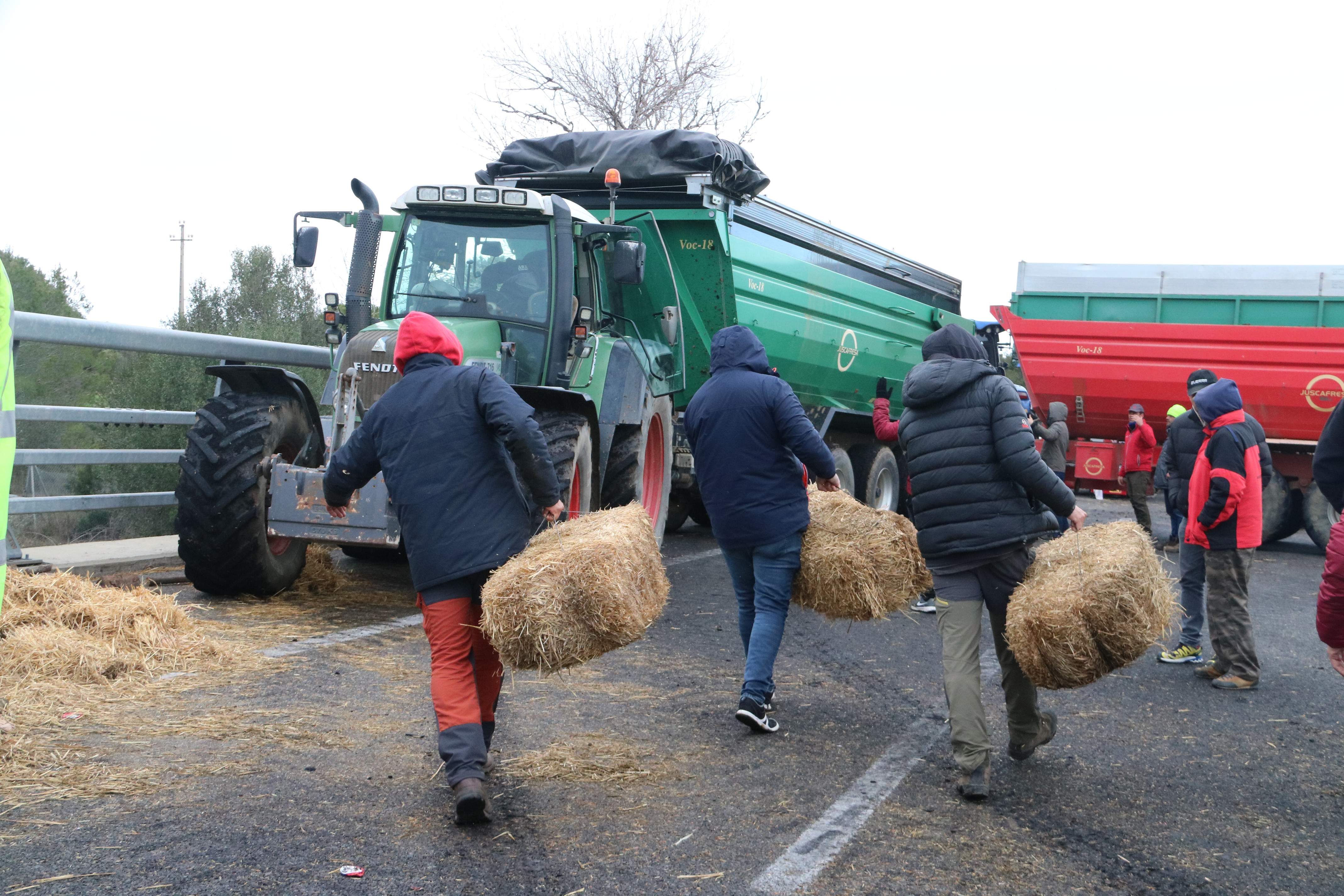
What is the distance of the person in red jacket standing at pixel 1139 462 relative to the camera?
14031 millimetres

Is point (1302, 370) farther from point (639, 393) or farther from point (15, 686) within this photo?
point (15, 686)

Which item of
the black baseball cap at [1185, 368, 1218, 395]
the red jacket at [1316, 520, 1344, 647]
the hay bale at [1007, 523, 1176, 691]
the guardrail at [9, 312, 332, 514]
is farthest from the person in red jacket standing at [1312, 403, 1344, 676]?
the guardrail at [9, 312, 332, 514]

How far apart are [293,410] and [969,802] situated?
204 inches

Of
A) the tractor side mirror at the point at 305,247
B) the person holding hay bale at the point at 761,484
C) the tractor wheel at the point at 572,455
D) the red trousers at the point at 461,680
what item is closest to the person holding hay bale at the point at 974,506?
the person holding hay bale at the point at 761,484

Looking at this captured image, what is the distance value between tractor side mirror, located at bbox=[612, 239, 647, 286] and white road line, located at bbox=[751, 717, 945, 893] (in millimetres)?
4136

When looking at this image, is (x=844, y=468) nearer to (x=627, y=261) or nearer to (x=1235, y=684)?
(x=627, y=261)

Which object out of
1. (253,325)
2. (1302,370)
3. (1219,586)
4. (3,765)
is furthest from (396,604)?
(253,325)

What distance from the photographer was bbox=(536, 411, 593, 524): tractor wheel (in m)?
7.27

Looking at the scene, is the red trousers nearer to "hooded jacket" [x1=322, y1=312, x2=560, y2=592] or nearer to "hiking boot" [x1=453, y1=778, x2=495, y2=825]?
"hiking boot" [x1=453, y1=778, x2=495, y2=825]

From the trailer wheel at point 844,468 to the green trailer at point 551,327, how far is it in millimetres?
1048

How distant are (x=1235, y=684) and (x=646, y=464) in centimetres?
494

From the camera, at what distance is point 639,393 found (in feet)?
29.1

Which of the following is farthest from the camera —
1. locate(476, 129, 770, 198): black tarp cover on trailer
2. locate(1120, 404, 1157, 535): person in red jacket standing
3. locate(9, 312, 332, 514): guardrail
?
locate(1120, 404, 1157, 535): person in red jacket standing

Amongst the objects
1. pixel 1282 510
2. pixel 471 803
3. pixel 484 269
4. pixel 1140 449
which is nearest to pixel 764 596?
pixel 471 803
